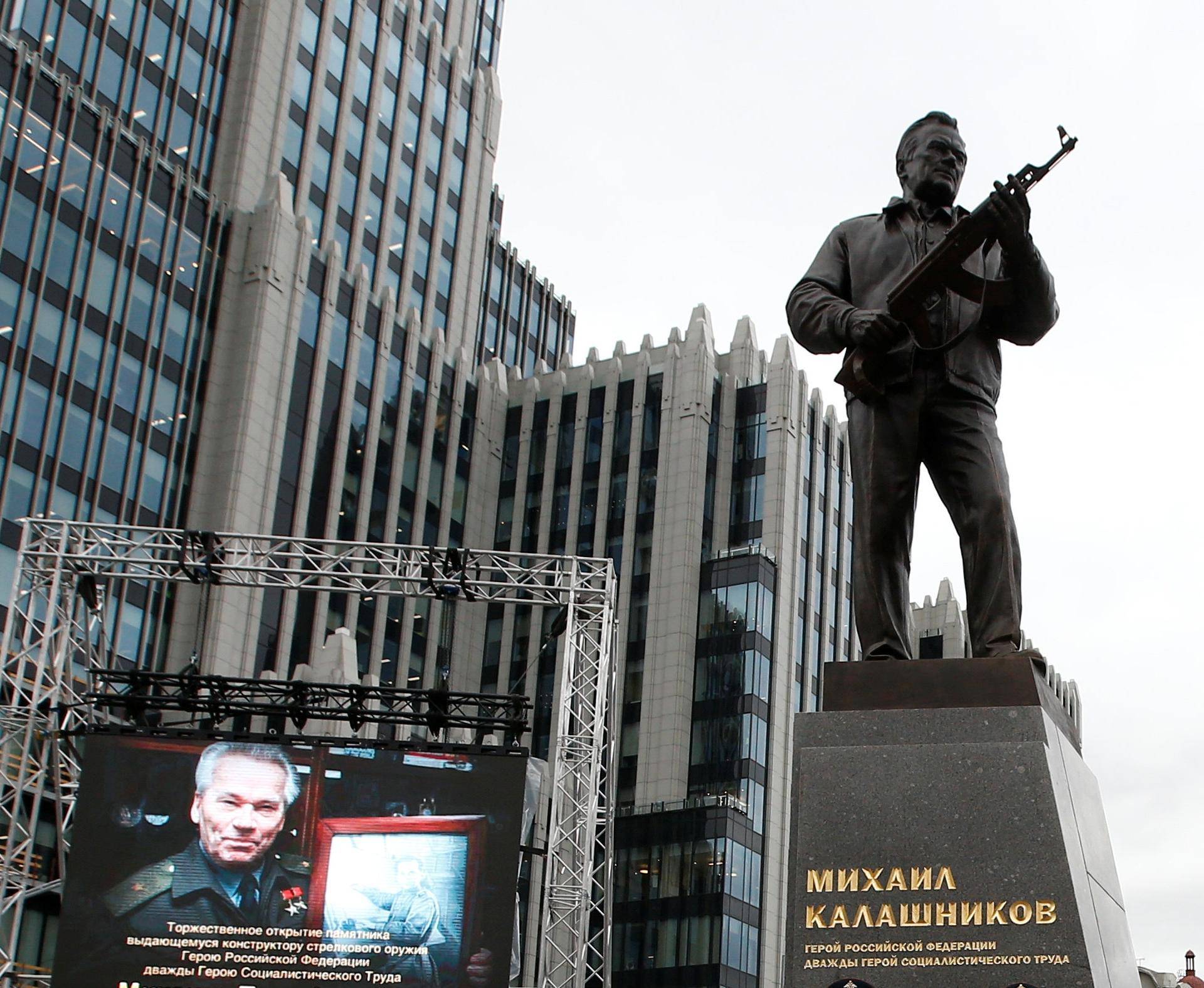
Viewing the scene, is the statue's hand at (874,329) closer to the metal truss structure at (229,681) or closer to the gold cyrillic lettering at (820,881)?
the gold cyrillic lettering at (820,881)

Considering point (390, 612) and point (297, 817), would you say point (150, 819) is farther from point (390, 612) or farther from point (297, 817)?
point (390, 612)

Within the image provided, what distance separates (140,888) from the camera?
80.1ft

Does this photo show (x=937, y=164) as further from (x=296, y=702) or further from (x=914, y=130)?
(x=296, y=702)

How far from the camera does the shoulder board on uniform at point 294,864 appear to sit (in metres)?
25.0

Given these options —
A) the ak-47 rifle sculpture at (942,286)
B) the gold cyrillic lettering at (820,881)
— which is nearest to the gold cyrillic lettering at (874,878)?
the gold cyrillic lettering at (820,881)

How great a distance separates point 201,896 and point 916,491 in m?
20.1

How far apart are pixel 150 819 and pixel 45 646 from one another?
384 centimetres

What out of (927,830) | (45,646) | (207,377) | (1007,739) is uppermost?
(207,377)

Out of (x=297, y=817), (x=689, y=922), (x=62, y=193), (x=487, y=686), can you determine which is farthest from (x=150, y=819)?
(x=487, y=686)

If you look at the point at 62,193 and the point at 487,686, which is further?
the point at 487,686

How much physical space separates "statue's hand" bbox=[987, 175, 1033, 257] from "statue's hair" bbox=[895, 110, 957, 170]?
80 centimetres

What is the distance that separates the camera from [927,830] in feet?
19.6

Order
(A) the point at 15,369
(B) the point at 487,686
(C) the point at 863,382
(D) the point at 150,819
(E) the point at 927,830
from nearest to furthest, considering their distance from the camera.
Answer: (E) the point at 927,830, (C) the point at 863,382, (D) the point at 150,819, (A) the point at 15,369, (B) the point at 487,686

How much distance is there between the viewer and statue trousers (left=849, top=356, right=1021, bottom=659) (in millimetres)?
6852
